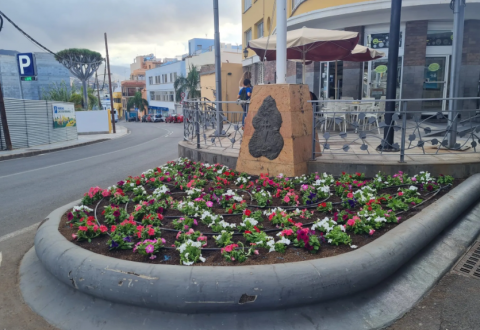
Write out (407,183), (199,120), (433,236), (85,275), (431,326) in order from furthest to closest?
1. (199,120)
2. (407,183)
3. (433,236)
4. (85,275)
5. (431,326)

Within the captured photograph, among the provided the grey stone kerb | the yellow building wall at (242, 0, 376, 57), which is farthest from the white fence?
the grey stone kerb

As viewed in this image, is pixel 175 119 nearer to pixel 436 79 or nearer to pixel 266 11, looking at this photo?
pixel 266 11

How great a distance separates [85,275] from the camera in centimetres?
312

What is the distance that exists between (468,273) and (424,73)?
11.6 meters

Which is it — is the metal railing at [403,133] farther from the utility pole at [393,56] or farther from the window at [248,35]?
the window at [248,35]

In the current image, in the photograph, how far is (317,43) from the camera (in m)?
9.20

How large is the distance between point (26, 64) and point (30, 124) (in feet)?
9.49

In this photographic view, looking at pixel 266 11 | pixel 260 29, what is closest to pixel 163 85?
pixel 260 29

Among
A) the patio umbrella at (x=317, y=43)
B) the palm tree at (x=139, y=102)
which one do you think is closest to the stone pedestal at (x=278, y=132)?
the patio umbrella at (x=317, y=43)

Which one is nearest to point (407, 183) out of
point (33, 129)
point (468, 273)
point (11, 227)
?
point (468, 273)

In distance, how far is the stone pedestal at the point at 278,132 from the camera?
6039 mm

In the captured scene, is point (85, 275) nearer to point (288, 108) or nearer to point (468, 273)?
point (468, 273)

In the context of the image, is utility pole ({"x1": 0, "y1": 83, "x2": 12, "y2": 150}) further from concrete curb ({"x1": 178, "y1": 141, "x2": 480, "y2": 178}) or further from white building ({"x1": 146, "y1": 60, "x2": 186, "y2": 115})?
white building ({"x1": 146, "y1": 60, "x2": 186, "y2": 115})

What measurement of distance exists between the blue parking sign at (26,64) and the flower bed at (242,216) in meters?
14.6
